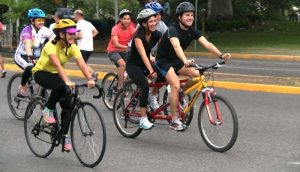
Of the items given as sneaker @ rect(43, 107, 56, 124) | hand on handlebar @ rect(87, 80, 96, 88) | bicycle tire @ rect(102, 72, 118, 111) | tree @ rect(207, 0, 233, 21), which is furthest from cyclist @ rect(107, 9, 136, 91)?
tree @ rect(207, 0, 233, 21)

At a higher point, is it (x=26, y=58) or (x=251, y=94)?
(x=26, y=58)

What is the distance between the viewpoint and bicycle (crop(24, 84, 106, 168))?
6.03 meters

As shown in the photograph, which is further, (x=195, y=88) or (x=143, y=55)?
(x=143, y=55)

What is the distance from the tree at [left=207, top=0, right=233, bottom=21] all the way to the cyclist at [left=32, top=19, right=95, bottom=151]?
3177cm

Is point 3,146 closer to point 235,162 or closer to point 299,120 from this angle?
point 235,162

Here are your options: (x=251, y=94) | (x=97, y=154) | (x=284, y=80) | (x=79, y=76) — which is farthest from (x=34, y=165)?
(x=79, y=76)

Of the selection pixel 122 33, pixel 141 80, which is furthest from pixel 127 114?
pixel 122 33

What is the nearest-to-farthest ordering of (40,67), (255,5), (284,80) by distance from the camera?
(40,67) → (284,80) → (255,5)

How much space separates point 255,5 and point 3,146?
37.2m

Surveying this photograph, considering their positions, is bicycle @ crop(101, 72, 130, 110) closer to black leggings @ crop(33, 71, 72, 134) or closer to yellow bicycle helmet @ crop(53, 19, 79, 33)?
black leggings @ crop(33, 71, 72, 134)

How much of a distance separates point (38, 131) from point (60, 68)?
37.8 inches

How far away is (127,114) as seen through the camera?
798 cm

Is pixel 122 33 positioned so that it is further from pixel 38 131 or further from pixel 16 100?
pixel 38 131

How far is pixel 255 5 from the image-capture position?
1679 inches
